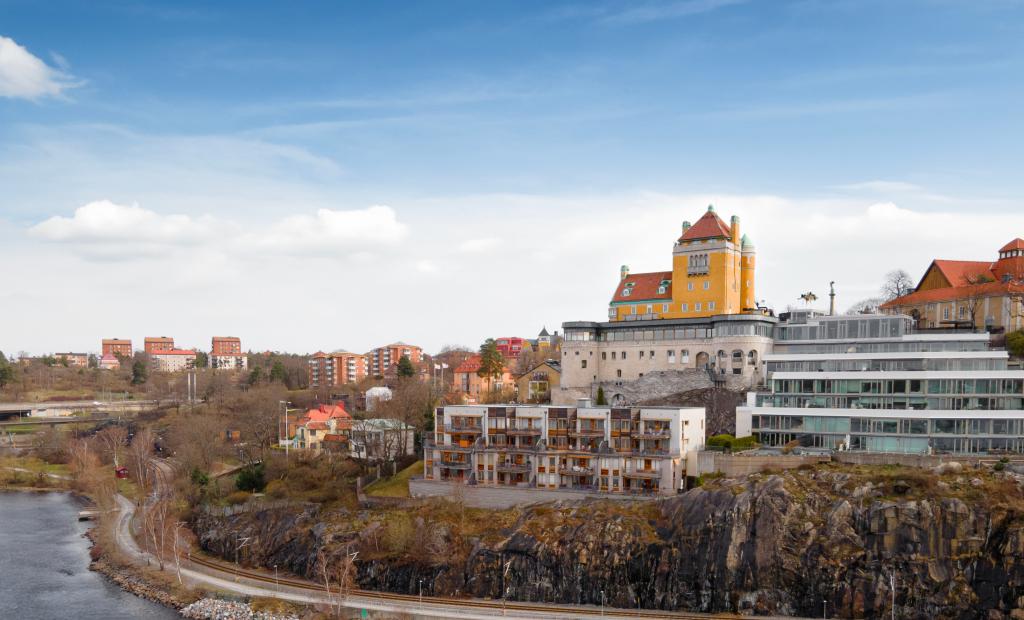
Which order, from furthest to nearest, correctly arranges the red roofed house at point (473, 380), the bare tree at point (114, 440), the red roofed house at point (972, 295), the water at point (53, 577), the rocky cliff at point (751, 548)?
the red roofed house at point (473, 380) → the bare tree at point (114, 440) → the red roofed house at point (972, 295) → the water at point (53, 577) → the rocky cliff at point (751, 548)

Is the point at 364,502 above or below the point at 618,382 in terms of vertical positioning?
below

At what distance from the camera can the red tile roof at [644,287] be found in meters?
82.5

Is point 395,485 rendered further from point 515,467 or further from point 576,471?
point 576,471

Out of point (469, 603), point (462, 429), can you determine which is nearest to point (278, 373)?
point (462, 429)

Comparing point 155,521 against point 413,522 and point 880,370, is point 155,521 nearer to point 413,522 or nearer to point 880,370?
point 413,522

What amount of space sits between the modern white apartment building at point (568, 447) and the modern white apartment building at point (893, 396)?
7.21 metres

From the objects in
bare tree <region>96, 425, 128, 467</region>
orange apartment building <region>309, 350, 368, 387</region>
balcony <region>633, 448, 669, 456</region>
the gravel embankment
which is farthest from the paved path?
orange apartment building <region>309, 350, 368, 387</region>

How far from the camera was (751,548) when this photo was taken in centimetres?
5034

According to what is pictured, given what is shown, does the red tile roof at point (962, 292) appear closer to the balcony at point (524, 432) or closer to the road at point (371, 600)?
the balcony at point (524, 432)

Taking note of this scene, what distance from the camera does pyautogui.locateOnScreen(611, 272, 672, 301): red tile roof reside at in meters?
82.5

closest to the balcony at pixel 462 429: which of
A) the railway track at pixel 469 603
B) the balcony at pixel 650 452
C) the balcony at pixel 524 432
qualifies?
the balcony at pixel 524 432

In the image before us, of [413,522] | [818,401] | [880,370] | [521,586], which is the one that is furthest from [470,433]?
[880,370]

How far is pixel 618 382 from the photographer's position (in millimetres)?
78375

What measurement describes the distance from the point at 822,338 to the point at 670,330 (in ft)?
45.5
